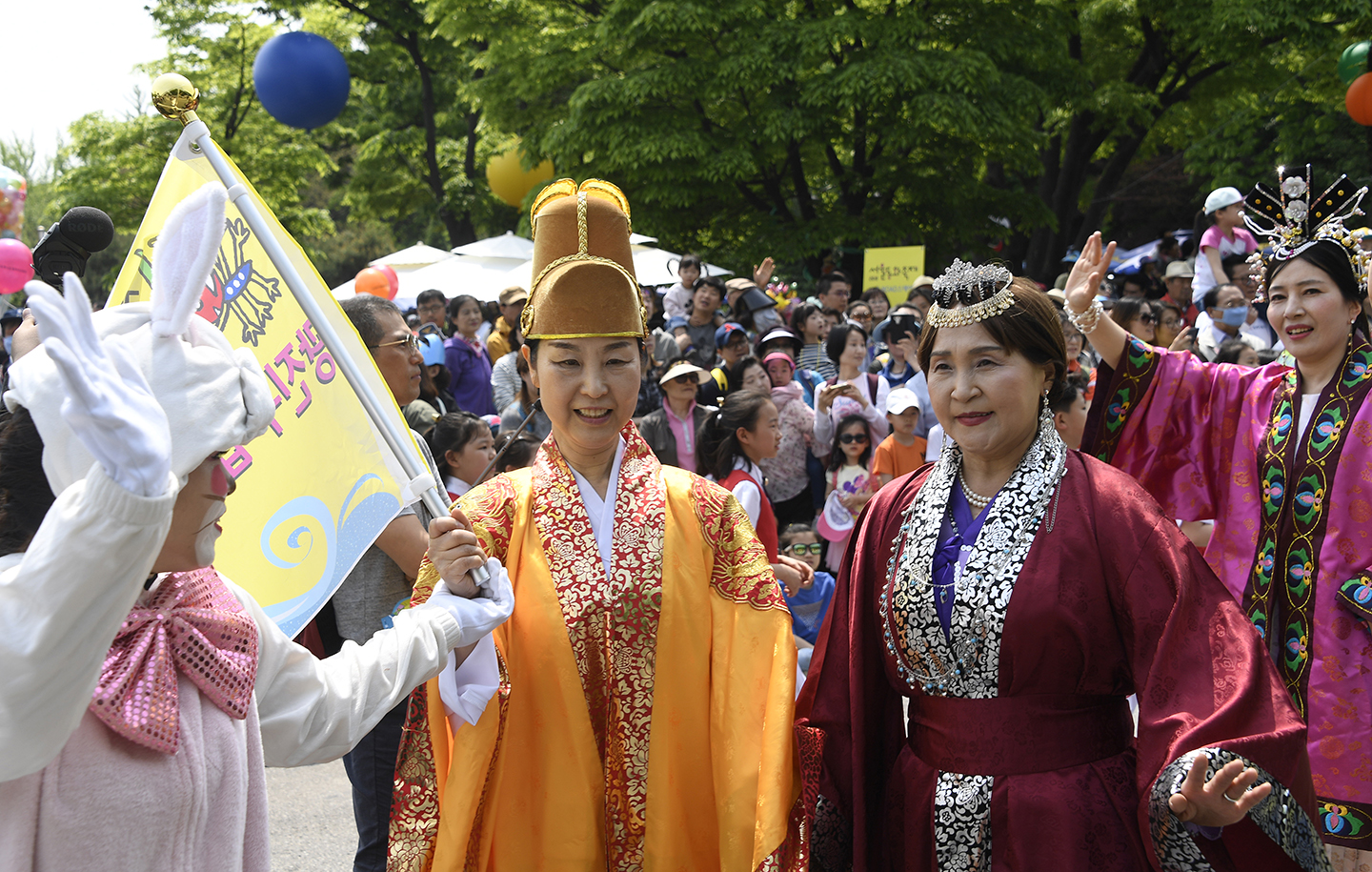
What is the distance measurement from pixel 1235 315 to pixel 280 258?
6758mm

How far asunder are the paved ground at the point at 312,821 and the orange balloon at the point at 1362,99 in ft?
32.4

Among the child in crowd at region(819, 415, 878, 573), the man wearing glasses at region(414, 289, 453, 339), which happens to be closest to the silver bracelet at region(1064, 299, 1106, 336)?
the child in crowd at region(819, 415, 878, 573)

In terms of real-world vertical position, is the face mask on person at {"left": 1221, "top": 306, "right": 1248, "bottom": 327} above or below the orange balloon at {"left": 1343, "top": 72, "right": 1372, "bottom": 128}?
below

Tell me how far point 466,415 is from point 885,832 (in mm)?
2270

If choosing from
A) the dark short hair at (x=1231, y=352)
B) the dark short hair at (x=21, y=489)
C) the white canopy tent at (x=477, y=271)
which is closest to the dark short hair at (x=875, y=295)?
the white canopy tent at (x=477, y=271)

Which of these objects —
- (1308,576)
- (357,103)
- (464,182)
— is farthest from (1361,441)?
(357,103)

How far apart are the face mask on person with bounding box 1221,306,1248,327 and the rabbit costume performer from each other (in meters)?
6.89

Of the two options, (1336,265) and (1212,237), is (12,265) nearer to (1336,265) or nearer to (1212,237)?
(1336,265)

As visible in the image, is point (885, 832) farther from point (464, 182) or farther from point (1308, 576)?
point (464, 182)

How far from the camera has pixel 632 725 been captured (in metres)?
2.22

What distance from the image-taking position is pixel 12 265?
4773 millimetres

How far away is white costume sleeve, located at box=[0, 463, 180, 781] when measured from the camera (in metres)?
1.14

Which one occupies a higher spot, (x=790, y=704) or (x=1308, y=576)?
(x=1308, y=576)

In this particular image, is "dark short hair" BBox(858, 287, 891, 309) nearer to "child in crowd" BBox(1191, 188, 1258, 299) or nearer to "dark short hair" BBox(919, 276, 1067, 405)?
"child in crowd" BBox(1191, 188, 1258, 299)
